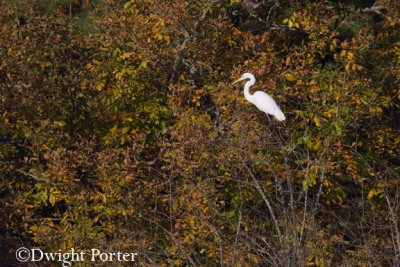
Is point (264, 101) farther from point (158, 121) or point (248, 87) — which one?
point (158, 121)

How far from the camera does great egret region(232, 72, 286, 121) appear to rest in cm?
524

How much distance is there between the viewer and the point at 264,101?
17.4 feet

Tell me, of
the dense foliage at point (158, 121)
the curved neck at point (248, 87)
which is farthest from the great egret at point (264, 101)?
the dense foliage at point (158, 121)

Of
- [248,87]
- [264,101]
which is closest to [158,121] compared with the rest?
[248,87]

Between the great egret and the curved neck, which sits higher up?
the curved neck

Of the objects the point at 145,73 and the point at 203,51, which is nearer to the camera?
the point at 203,51

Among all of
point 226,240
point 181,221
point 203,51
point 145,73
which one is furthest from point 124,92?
point 226,240

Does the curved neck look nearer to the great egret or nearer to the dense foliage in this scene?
the great egret

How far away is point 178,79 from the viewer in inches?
254

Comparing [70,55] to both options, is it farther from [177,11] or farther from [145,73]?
[177,11]

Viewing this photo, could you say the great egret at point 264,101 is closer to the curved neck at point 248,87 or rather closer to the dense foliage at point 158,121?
the curved neck at point 248,87

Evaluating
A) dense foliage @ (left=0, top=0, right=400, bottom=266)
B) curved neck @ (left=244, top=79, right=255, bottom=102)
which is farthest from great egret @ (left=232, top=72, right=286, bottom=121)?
dense foliage @ (left=0, top=0, right=400, bottom=266)

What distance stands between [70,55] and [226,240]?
309 cm

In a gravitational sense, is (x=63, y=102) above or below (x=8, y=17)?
below
